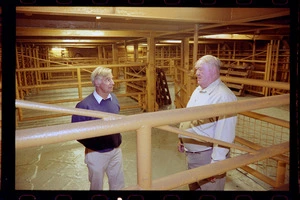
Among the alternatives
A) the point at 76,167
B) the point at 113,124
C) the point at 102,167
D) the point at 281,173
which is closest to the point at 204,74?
the point at 113,124

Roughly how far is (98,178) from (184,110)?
1741mm

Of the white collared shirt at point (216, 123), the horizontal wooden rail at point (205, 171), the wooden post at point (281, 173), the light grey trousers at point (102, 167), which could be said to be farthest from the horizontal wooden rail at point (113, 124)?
the wooden post at point (281, 173)

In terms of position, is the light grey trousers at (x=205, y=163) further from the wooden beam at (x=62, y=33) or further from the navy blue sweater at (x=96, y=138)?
the wooden beam at (x=62, y=33)

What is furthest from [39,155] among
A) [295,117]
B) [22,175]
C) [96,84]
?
[295,117]

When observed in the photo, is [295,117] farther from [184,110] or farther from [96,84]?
[96,84]

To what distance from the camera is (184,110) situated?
1335mm

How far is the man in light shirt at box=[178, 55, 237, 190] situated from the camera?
2.11m

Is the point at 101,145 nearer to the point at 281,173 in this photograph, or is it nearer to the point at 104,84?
the point at 104,84

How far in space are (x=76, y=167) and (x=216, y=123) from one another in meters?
2.98

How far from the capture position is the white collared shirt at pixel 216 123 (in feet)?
6.89

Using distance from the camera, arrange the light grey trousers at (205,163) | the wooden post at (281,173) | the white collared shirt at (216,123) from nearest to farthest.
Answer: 1. the white collared shirt at (216,123)
2. the light grey trousers at (205,163)
3. the wooden post at (281,173)

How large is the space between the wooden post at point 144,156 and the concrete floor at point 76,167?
89.2 inches

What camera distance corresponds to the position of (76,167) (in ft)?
13.3
